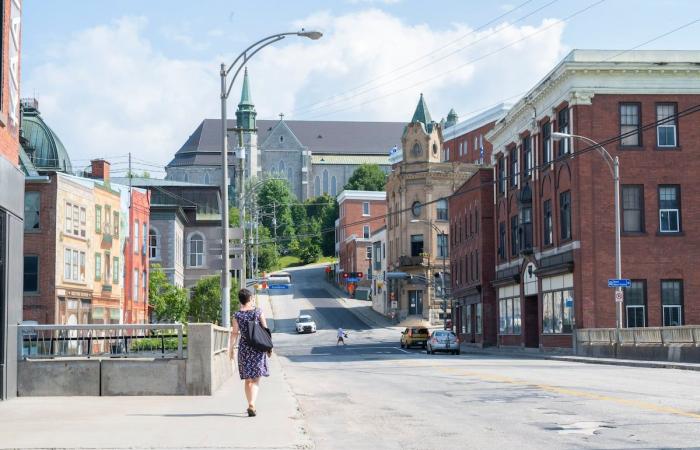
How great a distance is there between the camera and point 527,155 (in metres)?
60.1

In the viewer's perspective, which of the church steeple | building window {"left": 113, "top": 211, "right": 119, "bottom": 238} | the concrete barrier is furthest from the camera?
the church steeple

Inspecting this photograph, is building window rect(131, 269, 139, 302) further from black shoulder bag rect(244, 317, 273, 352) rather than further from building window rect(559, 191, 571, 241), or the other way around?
black shoulder bag rect(244, 317, 273, 352)

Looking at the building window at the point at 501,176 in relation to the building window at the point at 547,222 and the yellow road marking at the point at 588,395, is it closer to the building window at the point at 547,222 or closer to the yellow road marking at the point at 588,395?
the building window at the point at 547,222

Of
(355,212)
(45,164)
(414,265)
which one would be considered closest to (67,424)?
(45,164)

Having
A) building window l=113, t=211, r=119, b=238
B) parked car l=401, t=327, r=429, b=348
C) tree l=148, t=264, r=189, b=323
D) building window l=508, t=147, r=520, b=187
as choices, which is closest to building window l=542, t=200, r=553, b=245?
building window l=508, t=147, r=520, b=187

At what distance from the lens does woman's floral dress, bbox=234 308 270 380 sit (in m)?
14.7

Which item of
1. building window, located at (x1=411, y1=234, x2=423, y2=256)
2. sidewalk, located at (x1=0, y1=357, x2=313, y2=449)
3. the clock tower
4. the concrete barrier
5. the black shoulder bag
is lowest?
sidewalk, located at (x1=0, y1=357, x2=313, y2=449)

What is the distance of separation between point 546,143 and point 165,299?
2643cm

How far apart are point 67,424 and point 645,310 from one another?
3939 centimetres

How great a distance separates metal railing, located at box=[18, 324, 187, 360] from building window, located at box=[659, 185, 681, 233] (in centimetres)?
3503

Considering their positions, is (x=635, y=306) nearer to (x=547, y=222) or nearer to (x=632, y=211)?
(x=632, y=211)

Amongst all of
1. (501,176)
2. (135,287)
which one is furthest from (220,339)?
(501,176)

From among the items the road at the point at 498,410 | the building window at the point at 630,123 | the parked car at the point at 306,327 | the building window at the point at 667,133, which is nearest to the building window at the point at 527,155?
the building window at the point at 630,123

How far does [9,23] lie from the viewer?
58.1ft
